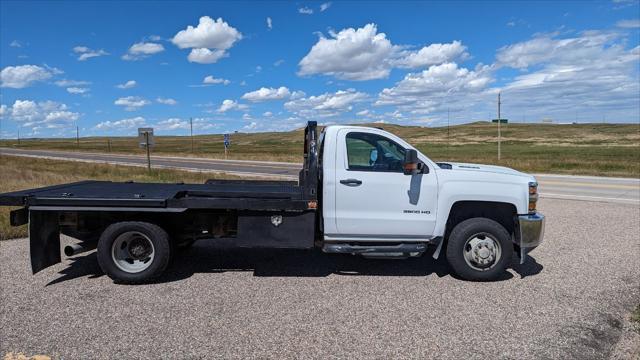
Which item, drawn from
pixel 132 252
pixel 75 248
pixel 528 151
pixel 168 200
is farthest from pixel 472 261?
pixel 528 151

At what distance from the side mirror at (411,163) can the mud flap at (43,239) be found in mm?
4282

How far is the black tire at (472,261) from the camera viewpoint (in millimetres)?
5801

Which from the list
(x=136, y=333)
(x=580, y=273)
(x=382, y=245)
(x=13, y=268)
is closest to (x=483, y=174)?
(x=382, y=245)

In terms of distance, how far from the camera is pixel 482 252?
583cm

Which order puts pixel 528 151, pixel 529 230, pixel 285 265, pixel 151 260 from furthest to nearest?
pixel 528 151
pixel 285 265
pixel 529 230
pixel 151 260

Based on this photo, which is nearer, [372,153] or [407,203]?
[407,203]

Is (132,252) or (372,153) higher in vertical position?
(372,153)

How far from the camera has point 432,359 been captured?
3.81 m

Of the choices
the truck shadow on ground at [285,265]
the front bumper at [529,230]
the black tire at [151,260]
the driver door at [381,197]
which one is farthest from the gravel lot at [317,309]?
the driver door at [381,197]

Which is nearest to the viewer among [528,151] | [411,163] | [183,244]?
[411,163]

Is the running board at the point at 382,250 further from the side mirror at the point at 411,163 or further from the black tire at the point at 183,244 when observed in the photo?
the black tire at the point at 183,244

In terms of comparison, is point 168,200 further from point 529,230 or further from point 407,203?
point 529,230

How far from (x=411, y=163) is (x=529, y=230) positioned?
1.72 m

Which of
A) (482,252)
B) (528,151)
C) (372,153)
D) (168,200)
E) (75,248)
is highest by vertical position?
(528,151)
